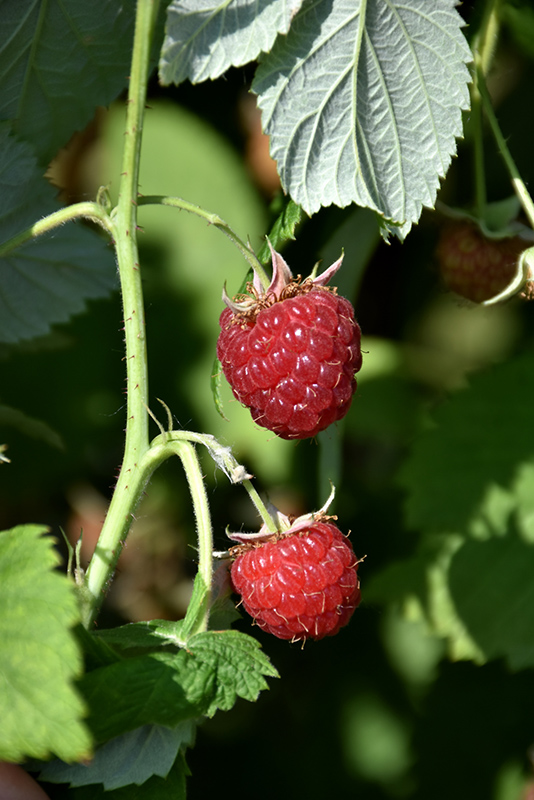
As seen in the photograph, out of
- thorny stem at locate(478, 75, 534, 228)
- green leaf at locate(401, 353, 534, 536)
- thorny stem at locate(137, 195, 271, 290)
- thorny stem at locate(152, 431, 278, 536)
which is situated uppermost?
thorny stem at locate(478, 75, 534, 228)

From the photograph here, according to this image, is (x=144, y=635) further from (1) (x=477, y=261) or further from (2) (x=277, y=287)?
(1) (x=477, y=261)

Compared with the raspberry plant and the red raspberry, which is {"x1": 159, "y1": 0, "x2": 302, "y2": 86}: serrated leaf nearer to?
the raspberry plant

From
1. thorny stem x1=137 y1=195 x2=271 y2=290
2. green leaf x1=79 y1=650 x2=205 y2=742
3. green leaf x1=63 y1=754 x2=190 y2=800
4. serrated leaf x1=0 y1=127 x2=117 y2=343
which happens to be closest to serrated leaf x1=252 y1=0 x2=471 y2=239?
thorny stem x1=137 y1=195 x2=271 y2=290

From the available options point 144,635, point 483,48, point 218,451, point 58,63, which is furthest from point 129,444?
point 483,48

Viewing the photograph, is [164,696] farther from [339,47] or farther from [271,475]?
[271,475]

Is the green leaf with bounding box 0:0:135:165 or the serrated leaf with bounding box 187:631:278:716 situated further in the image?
the green leaf with bounding box 0:0:135:165

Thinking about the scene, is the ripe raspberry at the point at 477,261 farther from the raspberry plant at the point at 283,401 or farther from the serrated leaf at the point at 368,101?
the serrated leaf at the point at 368,101
